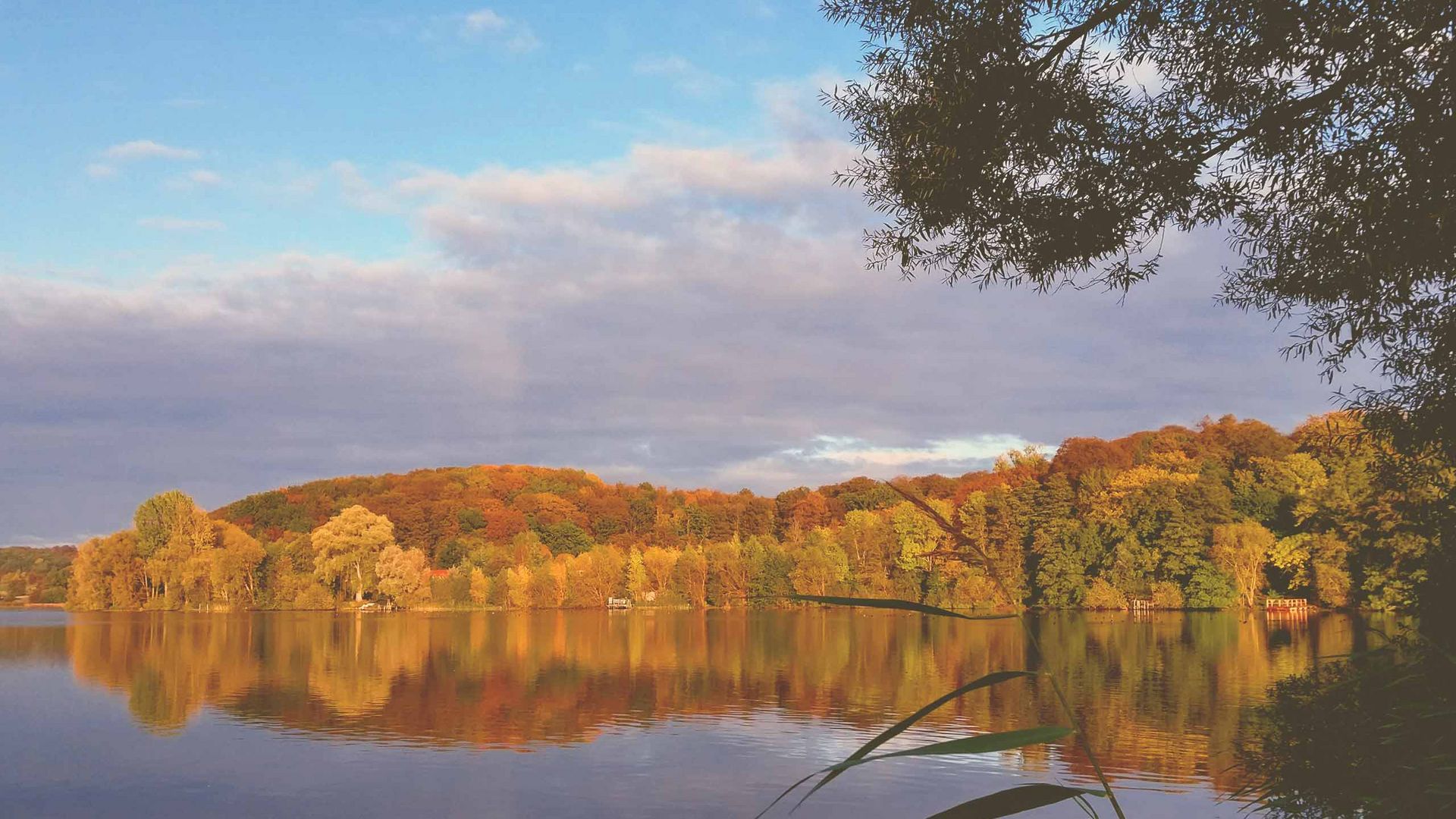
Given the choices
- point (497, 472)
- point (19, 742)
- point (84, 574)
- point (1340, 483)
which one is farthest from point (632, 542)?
point (19, 742)

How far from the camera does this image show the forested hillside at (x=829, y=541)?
5469 cm

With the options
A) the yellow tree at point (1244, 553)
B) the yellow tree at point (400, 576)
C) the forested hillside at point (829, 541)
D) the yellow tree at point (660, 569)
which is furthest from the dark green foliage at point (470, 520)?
the yellow tree at point (1244, 553)

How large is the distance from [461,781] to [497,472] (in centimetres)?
7805

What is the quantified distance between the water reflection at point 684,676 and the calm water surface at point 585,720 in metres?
0.12

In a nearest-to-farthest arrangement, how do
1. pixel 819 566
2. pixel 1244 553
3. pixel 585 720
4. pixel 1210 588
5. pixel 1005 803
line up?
pixel 1005 803, pixel 585 720, pixel 1244 553, pixel 1210 588, pixel 819 566

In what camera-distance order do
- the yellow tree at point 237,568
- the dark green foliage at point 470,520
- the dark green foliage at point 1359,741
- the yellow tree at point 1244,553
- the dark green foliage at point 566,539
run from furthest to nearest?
the dark green foliage at point 470,520
the dark green foliage at point 566,539
the yellow tree at point 237,568
the yellow tree at point 1244,553
the dark green foliage at point 1359,741

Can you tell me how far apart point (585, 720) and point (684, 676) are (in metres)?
7.47

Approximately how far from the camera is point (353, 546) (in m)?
63.2

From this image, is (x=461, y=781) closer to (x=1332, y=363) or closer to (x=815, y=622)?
(x=1332, y=363)

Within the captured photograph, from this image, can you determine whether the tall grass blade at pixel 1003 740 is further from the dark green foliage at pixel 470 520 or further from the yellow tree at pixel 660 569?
the dark green foliage at pixel 470 520

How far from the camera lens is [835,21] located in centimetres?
805

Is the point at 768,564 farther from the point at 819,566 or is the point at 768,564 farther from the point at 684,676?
the point at 684,676

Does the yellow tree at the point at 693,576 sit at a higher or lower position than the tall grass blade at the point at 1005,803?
lower

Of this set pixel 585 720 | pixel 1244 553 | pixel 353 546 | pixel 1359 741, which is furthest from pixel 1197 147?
pixel 353 546
